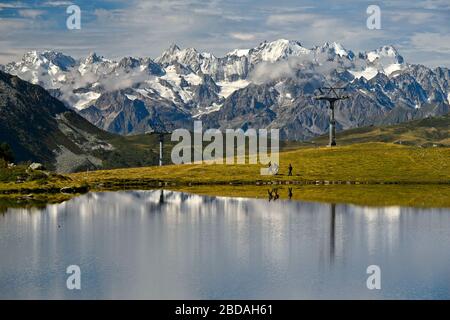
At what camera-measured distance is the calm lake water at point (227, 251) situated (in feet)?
233

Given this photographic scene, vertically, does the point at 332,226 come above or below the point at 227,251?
below

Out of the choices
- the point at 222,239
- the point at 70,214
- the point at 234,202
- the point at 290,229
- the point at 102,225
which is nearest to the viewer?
the point at 222,239

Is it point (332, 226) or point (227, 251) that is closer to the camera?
point (227, 251)

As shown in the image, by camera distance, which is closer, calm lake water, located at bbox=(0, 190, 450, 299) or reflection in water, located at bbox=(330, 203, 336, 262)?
calm lake water, located at bbox=(0, 190, 450, 299)

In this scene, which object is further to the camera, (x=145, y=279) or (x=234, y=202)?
(x=234, y=202)

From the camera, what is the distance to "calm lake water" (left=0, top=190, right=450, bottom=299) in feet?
233

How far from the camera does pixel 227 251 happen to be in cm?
9038

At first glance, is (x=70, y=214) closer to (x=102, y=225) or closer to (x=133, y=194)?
(x=102, y=225)

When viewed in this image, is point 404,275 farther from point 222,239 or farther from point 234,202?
point 234,202

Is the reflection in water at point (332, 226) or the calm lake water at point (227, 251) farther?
the reflection in water at point (332, 226)

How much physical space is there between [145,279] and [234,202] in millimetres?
77191

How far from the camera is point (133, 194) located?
180750 millimetres
